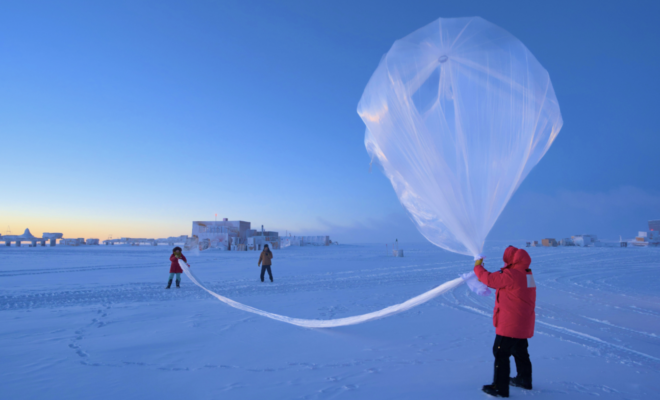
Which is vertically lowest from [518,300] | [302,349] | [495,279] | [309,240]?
[302,349]

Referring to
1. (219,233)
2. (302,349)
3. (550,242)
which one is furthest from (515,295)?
(550,242)

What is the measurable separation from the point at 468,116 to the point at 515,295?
175 centimetres

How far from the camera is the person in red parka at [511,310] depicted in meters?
3.08

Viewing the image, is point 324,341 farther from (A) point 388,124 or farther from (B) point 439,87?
(B) point 439,87

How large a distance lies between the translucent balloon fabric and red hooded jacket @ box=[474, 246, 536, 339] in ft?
1.18

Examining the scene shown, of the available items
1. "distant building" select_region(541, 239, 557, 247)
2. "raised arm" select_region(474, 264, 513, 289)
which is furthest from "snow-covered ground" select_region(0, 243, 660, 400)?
"distant building" select_region(541, 239, 557, 247)

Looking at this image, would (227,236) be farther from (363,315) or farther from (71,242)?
(71,242)

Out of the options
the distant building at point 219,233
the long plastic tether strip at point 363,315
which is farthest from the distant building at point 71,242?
the long plastic tether strip at point 363,315

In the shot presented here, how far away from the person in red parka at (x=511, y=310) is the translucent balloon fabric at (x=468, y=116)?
366 mm

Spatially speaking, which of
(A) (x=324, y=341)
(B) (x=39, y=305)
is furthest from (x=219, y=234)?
(A) (x=324, y=341)

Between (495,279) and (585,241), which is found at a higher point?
(495,279)

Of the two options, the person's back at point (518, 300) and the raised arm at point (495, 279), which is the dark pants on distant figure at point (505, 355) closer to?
the person's back at point (518, 300)

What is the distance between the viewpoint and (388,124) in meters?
3.69

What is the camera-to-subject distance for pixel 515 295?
10.2 ft
